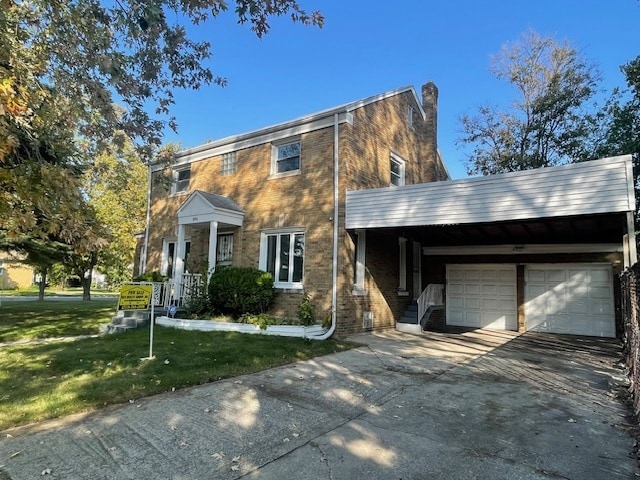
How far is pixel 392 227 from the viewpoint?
427 inches

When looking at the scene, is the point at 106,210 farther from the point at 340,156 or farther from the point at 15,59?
the point at 15,59

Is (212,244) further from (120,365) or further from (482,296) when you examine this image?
(482,296)

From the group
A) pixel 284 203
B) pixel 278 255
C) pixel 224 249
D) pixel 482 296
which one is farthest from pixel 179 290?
pixel 482 296

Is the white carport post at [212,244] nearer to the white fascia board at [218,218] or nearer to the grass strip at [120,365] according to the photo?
the white fascia board at [218,218]

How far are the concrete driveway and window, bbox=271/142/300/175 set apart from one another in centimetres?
714

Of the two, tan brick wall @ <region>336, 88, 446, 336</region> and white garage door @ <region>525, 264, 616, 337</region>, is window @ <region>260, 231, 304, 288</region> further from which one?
white garage door @ <region>525, 264, 616, 337</region>

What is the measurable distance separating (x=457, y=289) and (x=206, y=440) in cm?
1346

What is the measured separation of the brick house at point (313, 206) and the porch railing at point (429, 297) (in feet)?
2.40

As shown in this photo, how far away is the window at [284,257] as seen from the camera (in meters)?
12.3

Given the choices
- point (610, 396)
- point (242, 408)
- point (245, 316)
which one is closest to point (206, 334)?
point (245, 316)

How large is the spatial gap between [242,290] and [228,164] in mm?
5182

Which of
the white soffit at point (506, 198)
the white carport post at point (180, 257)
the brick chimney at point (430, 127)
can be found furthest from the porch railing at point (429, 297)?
the white carport post at point (180, 257)

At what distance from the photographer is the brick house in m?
11.6

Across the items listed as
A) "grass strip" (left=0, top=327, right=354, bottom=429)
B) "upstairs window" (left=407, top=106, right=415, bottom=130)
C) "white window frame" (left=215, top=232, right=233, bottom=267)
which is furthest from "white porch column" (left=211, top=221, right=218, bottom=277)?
"upstairs window" (left=407, top=106, right=415, bottom=130)
